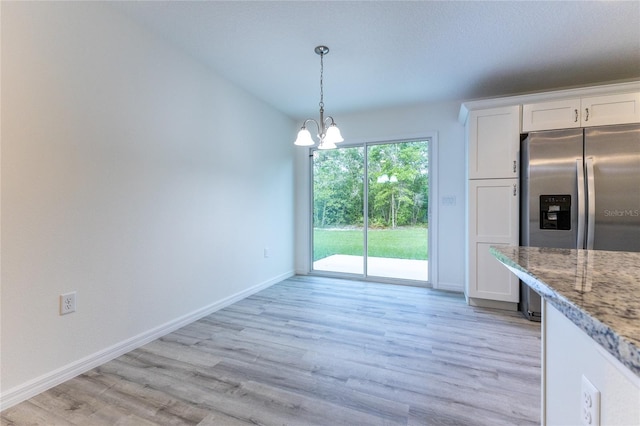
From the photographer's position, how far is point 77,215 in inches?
75.7

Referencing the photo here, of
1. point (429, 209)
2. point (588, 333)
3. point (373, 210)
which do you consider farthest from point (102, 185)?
point (429, 209)

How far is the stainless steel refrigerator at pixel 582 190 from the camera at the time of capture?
2.54 m

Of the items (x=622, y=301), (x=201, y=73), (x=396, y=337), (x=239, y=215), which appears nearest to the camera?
(x=622, y=301)

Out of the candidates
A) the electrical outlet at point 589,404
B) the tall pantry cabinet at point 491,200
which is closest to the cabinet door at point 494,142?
the tall pantry cabinet at point 491,200

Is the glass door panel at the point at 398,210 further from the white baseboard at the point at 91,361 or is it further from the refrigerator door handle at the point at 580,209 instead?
the white baseboard at the point at 91,361

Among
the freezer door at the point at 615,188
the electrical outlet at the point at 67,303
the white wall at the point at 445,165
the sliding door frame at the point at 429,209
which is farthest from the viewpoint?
the sliding door frame at the point at 429,209

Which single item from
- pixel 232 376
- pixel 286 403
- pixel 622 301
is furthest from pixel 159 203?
pixel 622 301

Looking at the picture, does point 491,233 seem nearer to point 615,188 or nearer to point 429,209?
point 429,209

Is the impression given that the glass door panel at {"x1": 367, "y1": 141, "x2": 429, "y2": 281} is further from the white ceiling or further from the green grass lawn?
the white ceiling

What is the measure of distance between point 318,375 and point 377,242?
104 inches

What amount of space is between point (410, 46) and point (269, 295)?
121 inches

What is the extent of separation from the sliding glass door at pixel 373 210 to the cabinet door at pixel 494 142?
85cm

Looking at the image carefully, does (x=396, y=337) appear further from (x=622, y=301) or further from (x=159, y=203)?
(x=159, y=203)

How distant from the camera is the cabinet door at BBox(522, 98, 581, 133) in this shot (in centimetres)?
276
